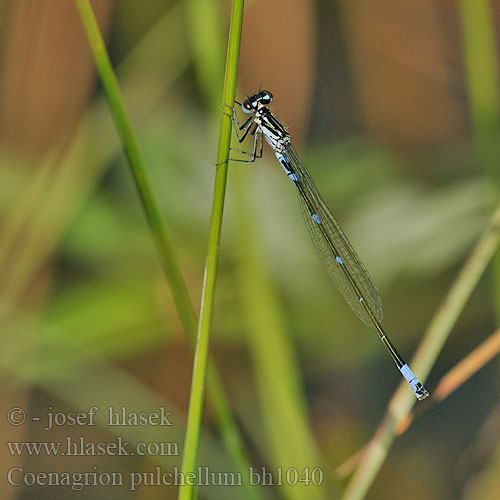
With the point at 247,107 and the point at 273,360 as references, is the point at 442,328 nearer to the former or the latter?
the point at 273,360

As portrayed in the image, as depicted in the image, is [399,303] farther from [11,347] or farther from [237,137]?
[11,347]

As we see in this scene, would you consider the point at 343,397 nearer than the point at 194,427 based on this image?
No

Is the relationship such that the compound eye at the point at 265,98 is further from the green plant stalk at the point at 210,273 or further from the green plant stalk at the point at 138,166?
the green plant stalk at the point at 210,273

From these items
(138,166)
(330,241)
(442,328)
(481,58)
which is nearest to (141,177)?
(138,166)

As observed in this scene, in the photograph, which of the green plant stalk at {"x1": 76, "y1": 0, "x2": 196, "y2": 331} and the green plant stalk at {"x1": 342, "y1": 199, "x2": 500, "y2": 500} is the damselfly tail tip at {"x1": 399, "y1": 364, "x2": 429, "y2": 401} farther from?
the green plant stalk at {"x1": 76, "y1": 0, "x2": 196, "y2": 331}

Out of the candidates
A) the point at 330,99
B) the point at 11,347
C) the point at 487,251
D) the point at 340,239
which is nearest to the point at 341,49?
the point at 330,99

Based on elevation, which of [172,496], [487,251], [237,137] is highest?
[237,137]
